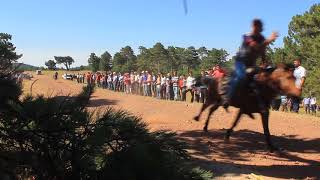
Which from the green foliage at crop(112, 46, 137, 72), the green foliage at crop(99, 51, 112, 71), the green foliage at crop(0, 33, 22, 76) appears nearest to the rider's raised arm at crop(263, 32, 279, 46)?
the green foliage at crop(0, 33, 22, 76)

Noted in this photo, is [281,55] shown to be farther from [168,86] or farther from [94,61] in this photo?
[94,61]

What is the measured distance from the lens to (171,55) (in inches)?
4281

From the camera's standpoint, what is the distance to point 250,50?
832cm

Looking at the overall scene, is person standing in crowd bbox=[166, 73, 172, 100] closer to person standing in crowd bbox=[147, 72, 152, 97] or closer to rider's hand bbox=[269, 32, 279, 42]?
person standing in crowd bbox=[147, 72, 152, 97]

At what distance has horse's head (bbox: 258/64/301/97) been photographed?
8.86 meters

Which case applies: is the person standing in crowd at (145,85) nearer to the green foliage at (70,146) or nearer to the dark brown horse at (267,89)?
the dark brown horse at (267,89)

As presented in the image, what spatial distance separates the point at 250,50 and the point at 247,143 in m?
6.51

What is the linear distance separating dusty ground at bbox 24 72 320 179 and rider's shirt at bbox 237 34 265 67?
1.60 metres

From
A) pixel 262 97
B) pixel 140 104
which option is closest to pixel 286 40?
pixel 140 104

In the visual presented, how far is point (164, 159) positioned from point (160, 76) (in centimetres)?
2524

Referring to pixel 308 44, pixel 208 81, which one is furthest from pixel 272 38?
pixel 308 44

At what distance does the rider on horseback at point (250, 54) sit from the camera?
8148 mm

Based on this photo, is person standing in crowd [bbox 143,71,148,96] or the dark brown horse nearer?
the dark brown horse

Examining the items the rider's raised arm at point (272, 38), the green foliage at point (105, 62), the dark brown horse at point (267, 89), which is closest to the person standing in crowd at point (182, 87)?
the dark brown horse at point (267, 89)
